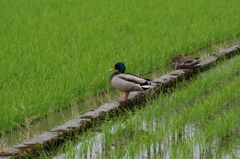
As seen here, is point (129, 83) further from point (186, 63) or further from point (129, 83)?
point (186, 63)

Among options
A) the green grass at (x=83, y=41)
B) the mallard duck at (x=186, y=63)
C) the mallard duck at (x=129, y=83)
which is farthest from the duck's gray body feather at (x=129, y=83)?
the mallard duck at (x=186, y=63)

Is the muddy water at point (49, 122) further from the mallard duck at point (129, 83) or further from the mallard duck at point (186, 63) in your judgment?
the mallard duck at point (186, 63)

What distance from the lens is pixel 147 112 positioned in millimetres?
4492

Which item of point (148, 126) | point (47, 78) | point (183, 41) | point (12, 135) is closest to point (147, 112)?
point (148, 126)

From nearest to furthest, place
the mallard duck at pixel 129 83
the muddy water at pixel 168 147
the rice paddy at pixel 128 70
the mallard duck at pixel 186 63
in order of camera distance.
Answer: the muddy water at pixel 168 147 → the rice paddy at pixel 128 70 → the mallard duck at pixel 129 83 → the mallard duck at pixel 186 63

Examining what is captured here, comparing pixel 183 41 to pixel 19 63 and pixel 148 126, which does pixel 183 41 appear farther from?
pixel 148 126

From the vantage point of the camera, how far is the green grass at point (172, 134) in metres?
3.62

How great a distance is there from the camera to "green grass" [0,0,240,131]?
17.2ft

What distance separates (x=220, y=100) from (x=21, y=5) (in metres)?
Result: 10.6

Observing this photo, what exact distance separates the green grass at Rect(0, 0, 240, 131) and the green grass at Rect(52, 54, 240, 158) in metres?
0.73

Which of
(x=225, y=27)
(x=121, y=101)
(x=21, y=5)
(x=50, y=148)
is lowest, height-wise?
(x=50, y=148)

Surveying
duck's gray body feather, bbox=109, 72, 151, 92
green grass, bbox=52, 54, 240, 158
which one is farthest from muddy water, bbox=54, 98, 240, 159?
duck's gray body feather, bbox=109, 72, 151, 92

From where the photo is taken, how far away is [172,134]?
403cm

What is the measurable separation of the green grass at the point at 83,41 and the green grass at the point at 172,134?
2.39ft
